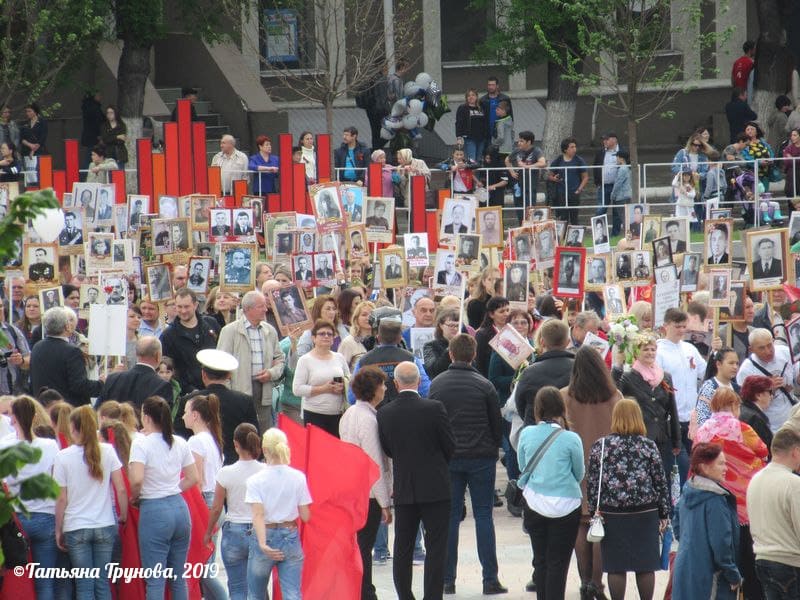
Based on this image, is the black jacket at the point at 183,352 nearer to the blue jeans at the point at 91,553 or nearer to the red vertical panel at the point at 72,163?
the blue jeans at the point at 91,553

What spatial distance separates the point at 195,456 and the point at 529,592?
98.6 inches

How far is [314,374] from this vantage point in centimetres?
1141

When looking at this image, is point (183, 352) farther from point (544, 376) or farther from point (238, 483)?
point (238, 483)

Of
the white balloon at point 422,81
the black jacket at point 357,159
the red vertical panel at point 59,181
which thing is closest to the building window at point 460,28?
the white balloon at point 422,81

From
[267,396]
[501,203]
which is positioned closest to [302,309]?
[267,396]

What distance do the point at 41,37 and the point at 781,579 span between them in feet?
67.2

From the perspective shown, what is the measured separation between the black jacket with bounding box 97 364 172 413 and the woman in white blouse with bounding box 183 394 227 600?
1017mm

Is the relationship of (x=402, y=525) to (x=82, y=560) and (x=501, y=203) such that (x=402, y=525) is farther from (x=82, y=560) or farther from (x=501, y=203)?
(x=501, y=203)

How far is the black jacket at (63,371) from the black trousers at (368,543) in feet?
8.64

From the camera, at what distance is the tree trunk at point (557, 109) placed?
1112 inches

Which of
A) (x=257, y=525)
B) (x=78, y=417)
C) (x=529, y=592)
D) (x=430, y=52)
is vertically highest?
(x=430, y=52)

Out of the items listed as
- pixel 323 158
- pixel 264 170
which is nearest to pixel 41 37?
pixel 264 170

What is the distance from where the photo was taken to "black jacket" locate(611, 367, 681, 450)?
11055 mm

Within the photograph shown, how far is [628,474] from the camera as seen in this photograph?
31.2 ft
